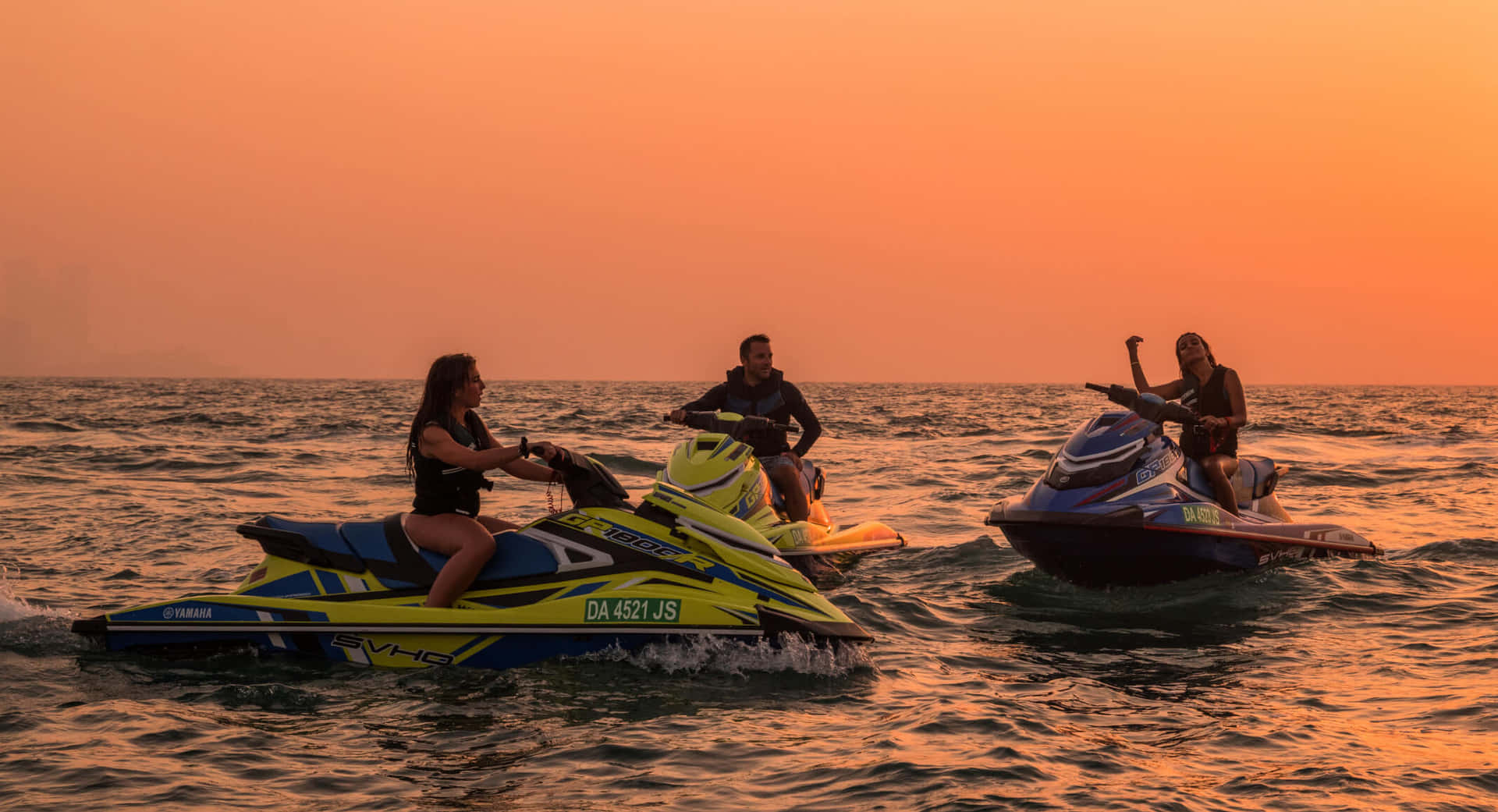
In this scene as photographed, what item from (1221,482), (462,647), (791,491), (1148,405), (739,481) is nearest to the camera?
(462,647)

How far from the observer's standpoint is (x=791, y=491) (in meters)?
10.8

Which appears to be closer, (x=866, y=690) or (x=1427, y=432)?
(x=866, y=690)

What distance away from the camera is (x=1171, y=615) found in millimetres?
8945

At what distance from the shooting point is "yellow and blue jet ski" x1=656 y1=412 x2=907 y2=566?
9.36 meters

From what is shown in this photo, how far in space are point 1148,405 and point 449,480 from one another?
531 centimetres

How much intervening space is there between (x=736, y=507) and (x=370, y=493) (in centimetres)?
1012

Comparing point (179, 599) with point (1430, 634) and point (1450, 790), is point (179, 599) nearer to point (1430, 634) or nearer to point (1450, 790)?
point (1450, 790)

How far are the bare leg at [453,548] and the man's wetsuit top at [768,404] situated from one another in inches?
174

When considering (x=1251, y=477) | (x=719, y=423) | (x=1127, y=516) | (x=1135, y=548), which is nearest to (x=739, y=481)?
(x=719, y=423)

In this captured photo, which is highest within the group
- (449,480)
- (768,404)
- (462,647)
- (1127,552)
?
(768,404)

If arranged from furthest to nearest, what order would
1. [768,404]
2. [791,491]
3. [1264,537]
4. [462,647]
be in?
1. [768,404]
2. [791,491]
3. [1264,537]
4. [462,647]

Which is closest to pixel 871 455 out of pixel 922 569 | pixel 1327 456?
pixel 1327 456

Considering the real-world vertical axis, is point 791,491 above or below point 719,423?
below

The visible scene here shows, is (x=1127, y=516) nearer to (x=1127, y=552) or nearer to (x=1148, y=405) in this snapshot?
(x=1127, y=552)
